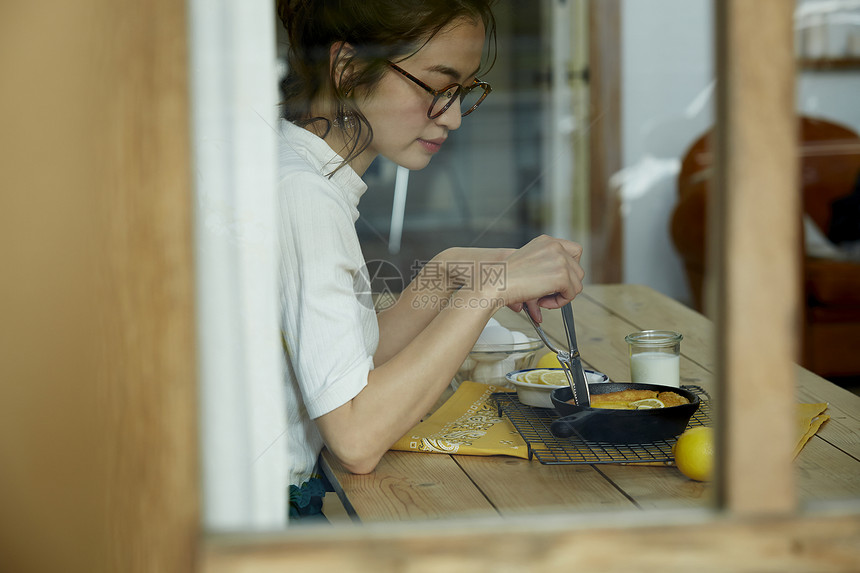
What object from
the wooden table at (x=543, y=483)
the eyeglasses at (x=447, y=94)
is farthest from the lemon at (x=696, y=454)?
the eyeglasses at (x=447, y=94)

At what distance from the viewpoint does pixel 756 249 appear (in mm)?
A: 522

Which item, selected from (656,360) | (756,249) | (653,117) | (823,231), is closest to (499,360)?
(656,360)

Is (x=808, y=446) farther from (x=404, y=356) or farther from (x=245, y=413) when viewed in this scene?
(x=245, y=413)

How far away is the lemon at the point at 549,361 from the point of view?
3.06 ft

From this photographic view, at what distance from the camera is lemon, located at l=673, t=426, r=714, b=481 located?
0.69 meters

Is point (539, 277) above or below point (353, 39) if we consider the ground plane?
below

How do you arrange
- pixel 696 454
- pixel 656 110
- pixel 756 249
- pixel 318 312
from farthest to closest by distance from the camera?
pixel 656 110
pixel 318 312
pixel 696 454
pixel 756 249

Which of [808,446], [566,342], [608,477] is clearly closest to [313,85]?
[566,342]

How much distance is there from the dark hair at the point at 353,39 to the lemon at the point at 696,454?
0.48 metres

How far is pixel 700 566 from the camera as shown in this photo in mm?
538

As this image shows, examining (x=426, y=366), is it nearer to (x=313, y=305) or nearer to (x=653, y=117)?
(x=313, y=305)

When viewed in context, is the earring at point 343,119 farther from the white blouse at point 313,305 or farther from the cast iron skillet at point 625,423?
the cast iron skillet at point 625,423

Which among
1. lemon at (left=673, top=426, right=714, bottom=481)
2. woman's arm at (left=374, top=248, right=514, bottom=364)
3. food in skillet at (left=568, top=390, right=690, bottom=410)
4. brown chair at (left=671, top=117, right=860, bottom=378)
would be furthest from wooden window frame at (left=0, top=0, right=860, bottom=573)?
brown chair at (left=671, top=117, right=860, bottom=378)

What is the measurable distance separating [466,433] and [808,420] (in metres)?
0.35
